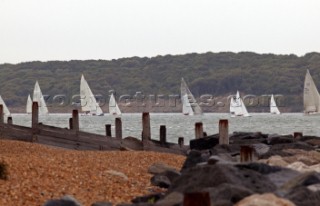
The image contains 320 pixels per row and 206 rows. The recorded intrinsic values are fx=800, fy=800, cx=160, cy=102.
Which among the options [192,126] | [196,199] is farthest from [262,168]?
[192,126]

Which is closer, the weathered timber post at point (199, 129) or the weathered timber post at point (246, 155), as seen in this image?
the weathered timber post at point (246, 155)

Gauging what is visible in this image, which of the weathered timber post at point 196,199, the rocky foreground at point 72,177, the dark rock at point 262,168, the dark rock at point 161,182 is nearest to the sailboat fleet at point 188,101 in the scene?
the rocky foreground at point 72,177

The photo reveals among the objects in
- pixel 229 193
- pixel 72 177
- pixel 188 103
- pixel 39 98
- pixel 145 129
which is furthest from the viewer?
pixel 188 103

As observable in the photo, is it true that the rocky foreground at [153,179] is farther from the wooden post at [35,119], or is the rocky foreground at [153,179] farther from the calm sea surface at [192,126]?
the calm sea surface at [192,126]

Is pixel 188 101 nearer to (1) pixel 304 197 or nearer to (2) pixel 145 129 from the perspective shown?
(2) pixel 145 129

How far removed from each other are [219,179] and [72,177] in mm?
4444

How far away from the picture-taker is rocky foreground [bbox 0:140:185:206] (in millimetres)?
13305

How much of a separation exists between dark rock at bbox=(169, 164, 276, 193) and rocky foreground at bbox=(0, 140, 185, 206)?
165 centimetres

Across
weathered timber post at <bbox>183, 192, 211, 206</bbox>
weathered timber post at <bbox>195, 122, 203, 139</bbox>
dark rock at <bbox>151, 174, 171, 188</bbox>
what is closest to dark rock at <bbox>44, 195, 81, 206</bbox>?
weathered timber post at <bbox>183, 192, 211, 206</bbox>

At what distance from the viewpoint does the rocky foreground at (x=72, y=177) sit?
1330 centimetres

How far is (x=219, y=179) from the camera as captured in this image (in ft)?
38.9

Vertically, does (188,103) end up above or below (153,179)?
above

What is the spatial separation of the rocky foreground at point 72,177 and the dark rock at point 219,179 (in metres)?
1.65

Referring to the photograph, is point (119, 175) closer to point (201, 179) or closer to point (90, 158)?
point (90, 158)
